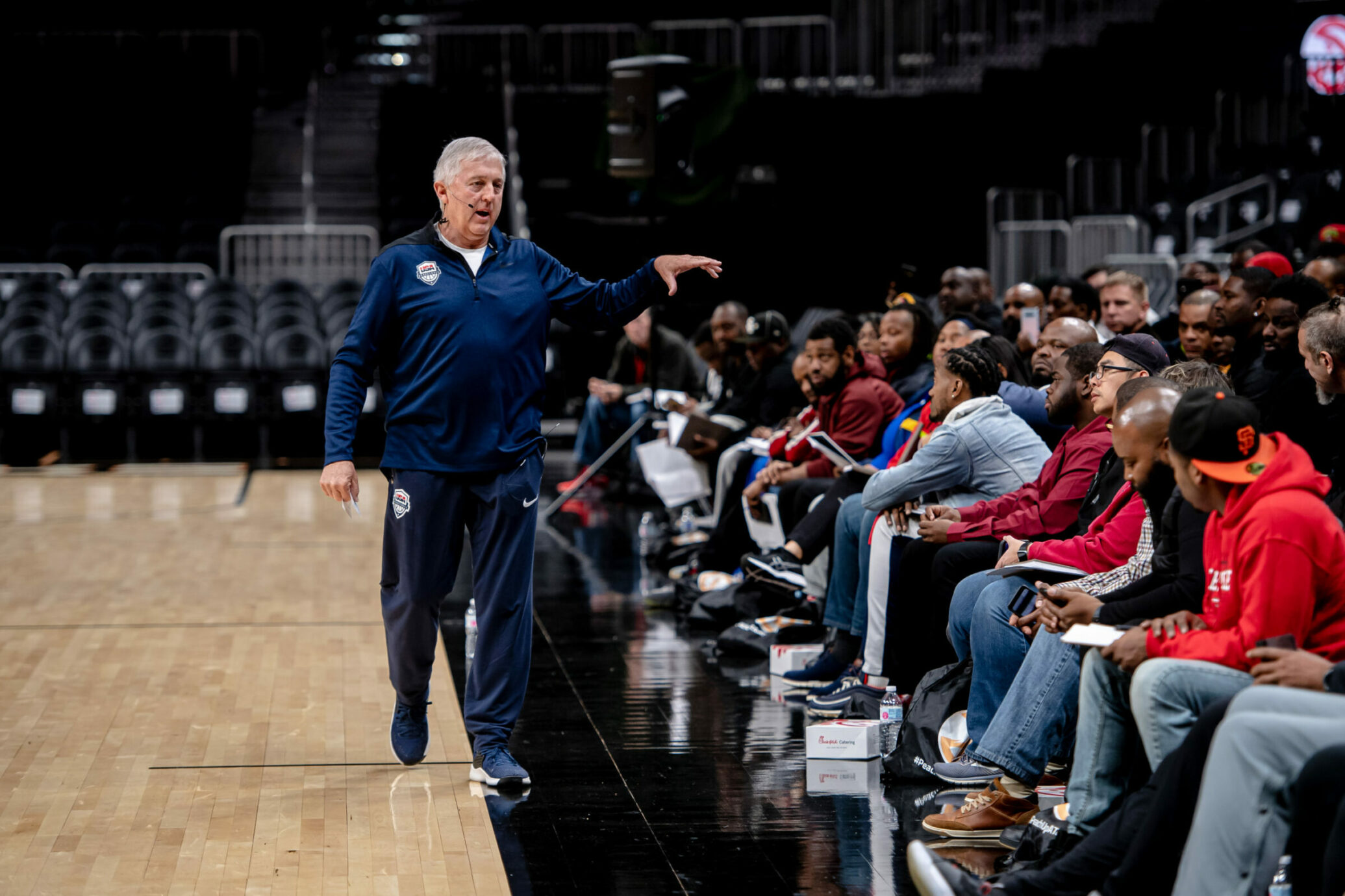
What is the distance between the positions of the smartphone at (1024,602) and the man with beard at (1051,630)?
4cm

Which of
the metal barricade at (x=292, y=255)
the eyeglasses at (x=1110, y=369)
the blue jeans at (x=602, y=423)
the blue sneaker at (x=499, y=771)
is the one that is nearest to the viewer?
the eyeglasses at (x=1110, y=369)

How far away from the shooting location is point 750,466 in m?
7.23

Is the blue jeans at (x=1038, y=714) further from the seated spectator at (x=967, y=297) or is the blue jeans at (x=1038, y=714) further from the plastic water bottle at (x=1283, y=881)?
the seated spectator at (x=967, y=297)

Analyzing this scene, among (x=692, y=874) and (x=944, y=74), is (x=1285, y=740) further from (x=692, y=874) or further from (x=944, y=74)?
(x=944, y=74)

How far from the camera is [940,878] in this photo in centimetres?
294

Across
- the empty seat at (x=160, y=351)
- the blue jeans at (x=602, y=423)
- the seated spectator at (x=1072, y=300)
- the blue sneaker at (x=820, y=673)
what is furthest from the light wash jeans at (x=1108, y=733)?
the empty seat at (x=160, y=351)

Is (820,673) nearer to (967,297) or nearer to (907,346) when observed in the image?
(907,346)

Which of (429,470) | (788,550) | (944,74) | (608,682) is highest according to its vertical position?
(944,74)

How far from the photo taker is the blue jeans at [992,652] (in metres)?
3.96

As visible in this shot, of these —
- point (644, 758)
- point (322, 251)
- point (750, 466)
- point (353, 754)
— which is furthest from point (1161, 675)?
point (322, 251)

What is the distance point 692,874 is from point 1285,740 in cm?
145

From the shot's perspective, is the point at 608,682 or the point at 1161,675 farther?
the point at 608,682

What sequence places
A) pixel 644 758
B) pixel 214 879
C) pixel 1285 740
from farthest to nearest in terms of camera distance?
1. pixel 644 758
2. pixel 214 879
3. pixel 1285 740

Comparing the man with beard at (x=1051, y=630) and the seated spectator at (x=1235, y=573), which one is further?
the man with beard at (x=1051, y=630)
